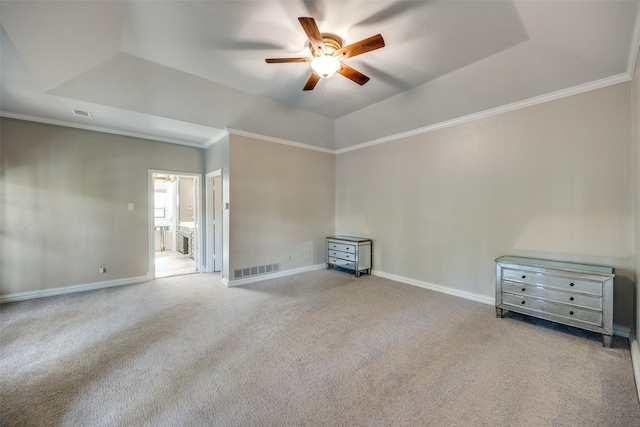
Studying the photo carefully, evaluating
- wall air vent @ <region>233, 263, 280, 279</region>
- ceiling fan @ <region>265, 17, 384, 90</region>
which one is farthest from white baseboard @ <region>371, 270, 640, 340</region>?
ceiling fan @ <region>265, 17, 384, 90</region>

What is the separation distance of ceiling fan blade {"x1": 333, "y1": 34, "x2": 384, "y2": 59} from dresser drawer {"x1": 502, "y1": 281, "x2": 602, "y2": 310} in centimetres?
300

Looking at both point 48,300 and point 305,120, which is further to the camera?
point 305,120

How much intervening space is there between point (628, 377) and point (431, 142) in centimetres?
337

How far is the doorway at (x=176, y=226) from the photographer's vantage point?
552 cm

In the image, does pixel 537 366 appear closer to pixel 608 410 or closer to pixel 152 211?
pixel 608 410

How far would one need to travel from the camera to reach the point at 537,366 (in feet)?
7.07

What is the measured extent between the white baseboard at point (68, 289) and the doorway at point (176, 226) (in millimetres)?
631

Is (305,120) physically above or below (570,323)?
above

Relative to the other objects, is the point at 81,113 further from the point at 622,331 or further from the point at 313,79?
the point at 622,331

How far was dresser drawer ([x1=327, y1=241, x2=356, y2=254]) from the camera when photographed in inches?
197

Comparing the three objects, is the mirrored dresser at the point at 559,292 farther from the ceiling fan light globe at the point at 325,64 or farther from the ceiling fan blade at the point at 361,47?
the ceiling fan light globe at the point at 325,64

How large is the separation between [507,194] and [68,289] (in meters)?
6.79

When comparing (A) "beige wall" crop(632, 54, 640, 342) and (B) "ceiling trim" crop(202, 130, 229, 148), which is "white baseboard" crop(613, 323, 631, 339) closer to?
(A) "beige wall" crop(632, 54, 640, 342)

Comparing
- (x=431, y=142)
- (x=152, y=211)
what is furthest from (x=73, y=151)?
(x=431, y=142)
